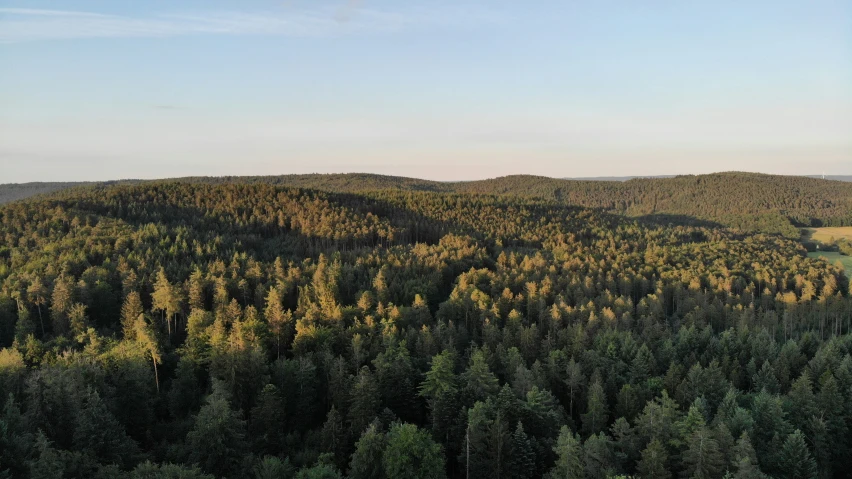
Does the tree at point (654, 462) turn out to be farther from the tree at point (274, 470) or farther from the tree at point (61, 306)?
the tree at point (61, 306)

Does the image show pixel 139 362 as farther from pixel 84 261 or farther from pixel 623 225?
pixel 623 225

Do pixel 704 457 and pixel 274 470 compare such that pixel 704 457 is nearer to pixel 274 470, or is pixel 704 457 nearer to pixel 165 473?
pixel 274 470

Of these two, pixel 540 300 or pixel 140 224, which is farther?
pixel 140 224

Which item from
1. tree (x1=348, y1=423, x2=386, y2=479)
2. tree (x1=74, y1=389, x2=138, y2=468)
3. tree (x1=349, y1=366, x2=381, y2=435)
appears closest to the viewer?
tree (x1=348, y1=423, x2=386, y2=479)

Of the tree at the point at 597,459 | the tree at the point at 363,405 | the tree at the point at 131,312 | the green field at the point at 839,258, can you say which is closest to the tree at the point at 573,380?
the tree at the point at 597,459

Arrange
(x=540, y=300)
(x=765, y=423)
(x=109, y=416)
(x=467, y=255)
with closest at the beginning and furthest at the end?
(x=109, y=416), (x=765, y=423), (x=540, y=300), (x=467, y=255)

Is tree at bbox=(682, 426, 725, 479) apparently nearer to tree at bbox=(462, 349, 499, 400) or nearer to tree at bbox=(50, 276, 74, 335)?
tree at bbox=(462, 349, 499, 400)

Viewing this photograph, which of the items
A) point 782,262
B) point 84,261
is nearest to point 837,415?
point 782,262

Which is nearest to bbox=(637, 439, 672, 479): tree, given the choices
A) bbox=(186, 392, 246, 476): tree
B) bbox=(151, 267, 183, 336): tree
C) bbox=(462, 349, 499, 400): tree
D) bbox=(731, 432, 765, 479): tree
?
bbox=(731, 432, 765, 479): tree
